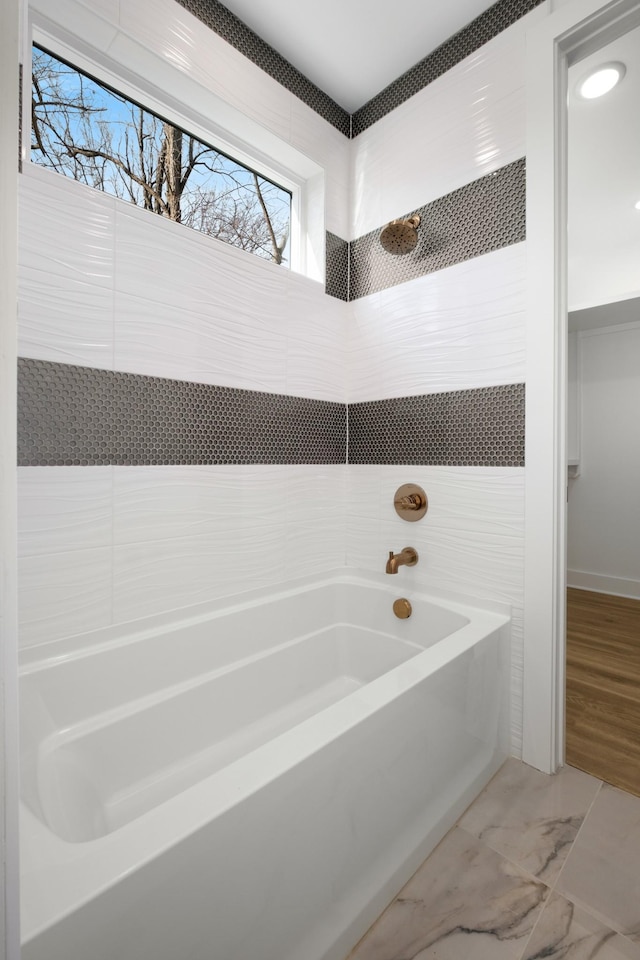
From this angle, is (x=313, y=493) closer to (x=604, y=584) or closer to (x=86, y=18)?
(x=86, y=18)

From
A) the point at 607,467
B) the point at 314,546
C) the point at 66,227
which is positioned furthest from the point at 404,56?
the point at 607,467

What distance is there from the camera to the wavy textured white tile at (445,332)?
1562mm

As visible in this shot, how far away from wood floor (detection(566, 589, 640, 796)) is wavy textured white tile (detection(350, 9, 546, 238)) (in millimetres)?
2063

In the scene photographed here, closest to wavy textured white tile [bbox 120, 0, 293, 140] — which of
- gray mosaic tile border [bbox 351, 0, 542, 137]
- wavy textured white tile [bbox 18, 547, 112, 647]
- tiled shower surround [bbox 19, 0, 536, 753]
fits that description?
tiled shower surround [bbox 19, 0, 536, 753]

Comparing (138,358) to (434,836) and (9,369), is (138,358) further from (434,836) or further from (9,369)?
(434,836)

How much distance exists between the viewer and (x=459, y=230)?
1.71 m

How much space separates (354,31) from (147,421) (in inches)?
67.0

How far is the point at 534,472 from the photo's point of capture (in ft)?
4.86

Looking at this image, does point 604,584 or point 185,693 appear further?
point 604,584

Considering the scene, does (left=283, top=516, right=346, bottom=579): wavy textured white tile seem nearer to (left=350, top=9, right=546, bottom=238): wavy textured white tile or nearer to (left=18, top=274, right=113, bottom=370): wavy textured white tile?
(left=18, top=274, right=113, bottom=370): wavy textured white tile

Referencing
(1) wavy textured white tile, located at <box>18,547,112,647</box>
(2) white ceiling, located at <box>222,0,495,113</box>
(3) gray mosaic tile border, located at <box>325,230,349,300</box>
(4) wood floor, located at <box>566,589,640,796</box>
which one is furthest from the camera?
(3) gray mosaic tile border, located at <box>325,230,349,300</box>

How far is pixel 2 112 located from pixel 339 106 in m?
2.25

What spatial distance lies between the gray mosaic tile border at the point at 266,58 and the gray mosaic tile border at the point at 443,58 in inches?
5.5

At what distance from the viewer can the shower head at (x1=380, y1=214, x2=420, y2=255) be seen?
1.81 meters
